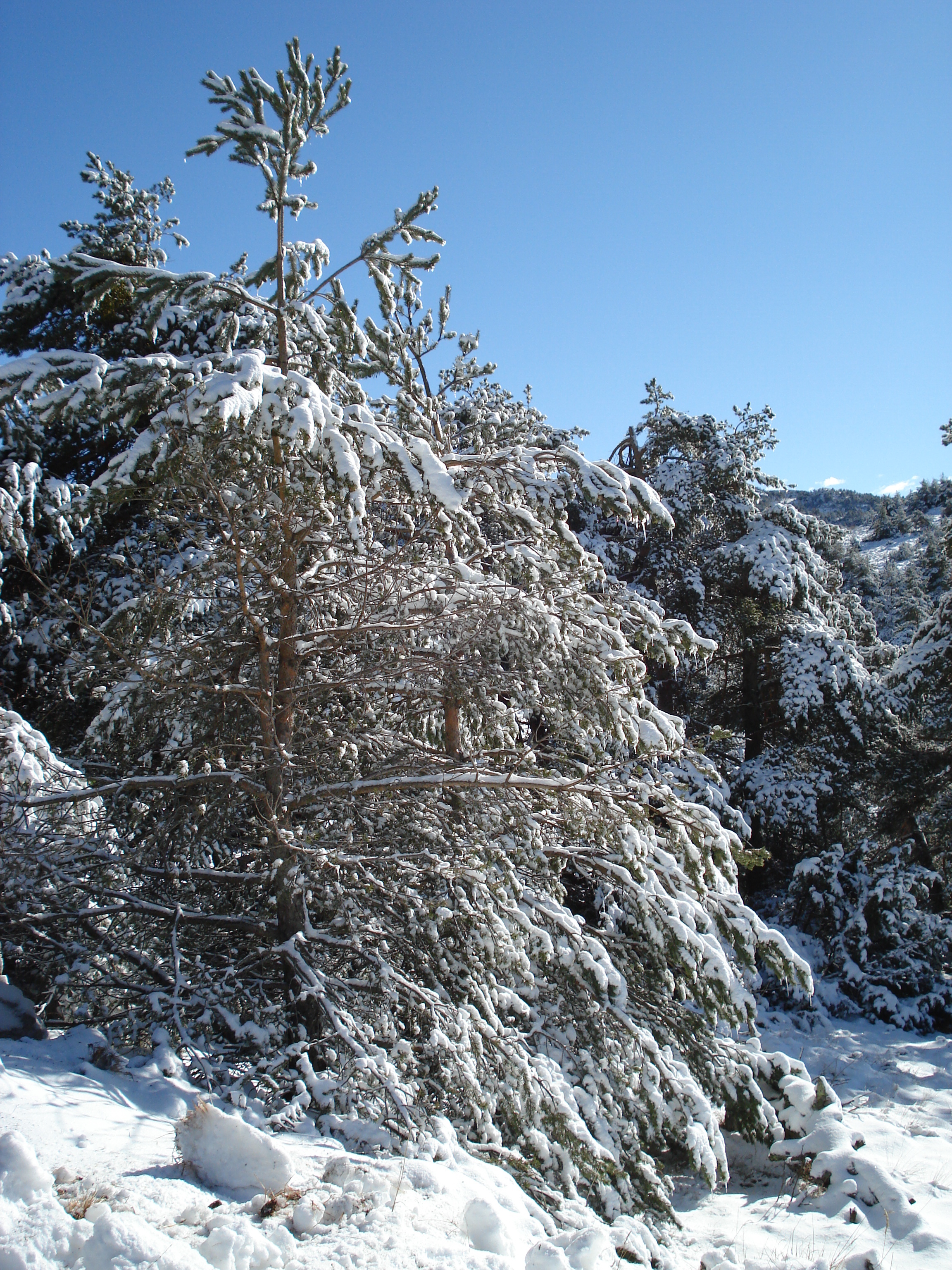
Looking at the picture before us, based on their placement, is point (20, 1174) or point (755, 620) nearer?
point (20, 1174)

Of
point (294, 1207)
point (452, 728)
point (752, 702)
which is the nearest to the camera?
point (294, 1207)

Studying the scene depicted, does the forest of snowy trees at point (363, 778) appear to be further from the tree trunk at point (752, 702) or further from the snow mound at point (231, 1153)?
the tree trunk at point (752, 702)

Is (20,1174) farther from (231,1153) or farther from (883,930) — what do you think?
(883,930)

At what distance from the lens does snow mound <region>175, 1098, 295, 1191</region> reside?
2820mm

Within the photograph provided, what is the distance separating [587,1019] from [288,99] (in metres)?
6.43

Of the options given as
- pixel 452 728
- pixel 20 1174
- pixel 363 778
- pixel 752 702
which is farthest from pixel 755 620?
pixel 20 1174

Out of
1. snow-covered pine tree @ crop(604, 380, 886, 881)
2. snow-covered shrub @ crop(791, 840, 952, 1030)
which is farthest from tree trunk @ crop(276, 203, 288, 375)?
snow-covered shrub @ crop(791, 840, 952, 1030)

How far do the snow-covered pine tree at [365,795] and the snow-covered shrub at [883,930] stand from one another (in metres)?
6.01

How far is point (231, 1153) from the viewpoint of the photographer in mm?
2852

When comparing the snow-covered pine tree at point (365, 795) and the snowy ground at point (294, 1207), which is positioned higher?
the snow-covered pine tree at point (365, 795)

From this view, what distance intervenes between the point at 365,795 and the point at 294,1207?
7.91 ft

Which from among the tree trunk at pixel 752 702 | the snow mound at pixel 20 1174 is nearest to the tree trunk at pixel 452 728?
the snow mound at pixel 20 1174

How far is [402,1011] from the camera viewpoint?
4531 millimetres

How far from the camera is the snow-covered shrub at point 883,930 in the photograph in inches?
421
